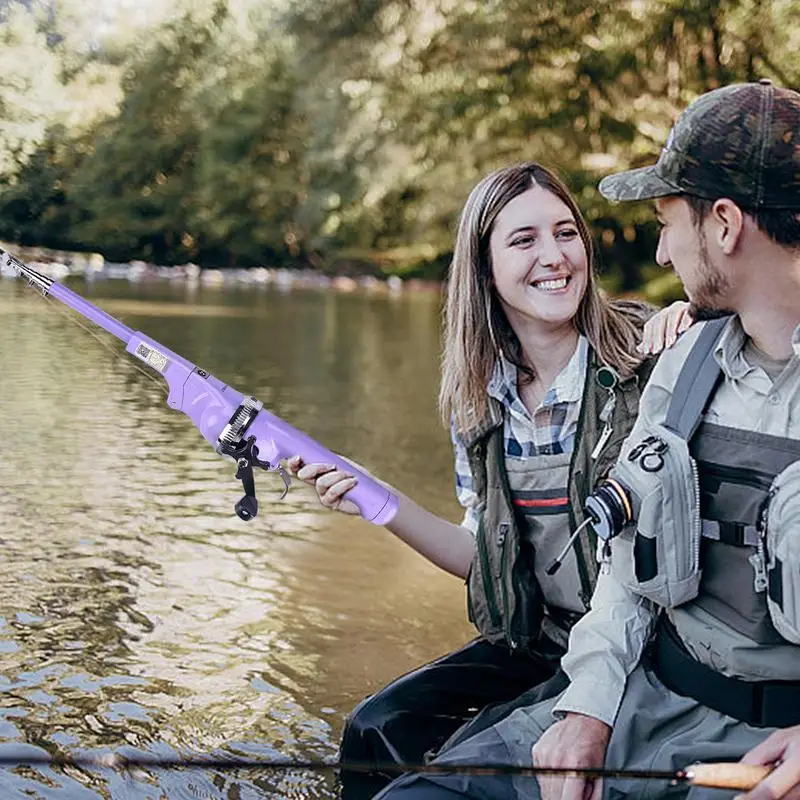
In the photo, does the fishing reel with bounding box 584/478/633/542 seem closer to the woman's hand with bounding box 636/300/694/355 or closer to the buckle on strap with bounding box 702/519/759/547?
the buckle on strap with bounding box 702/519/759/547

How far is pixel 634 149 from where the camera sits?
22422mm

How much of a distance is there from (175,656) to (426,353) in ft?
33.5

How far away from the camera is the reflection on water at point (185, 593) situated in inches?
141

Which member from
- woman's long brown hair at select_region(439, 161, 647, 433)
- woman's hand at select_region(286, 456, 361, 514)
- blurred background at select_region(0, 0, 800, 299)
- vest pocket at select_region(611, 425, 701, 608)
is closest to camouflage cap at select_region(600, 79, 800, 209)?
vest pocket at select_region(611, 425, 701, 608)

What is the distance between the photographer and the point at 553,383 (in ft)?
9.31

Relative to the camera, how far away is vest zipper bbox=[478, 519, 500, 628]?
2.76m

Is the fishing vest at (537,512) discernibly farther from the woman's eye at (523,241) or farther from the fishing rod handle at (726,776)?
the fishing rod handle at (726,776)

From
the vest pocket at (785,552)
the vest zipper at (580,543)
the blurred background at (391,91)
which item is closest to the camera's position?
the vest pocket at (785,552)

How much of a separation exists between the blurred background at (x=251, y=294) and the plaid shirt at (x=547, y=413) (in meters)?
1.02

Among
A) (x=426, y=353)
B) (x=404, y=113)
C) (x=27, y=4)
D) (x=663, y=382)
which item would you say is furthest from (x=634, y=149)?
(x=663, y=382)

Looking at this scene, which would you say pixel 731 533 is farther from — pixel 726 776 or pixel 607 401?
pixel 607 401

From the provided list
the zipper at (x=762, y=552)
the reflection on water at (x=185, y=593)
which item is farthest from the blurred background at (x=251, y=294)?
the zipper at (x=762, y=552)

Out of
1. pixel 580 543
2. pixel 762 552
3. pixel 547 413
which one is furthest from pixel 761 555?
pixel 547 413

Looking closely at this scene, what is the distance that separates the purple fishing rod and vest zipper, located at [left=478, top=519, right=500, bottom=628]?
19 cm
